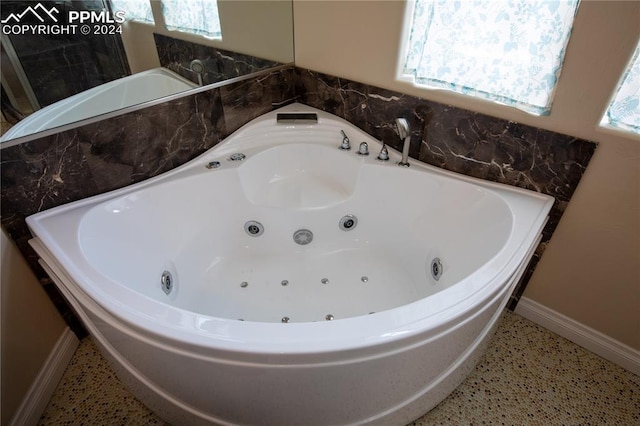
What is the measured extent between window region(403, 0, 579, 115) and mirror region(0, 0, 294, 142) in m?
0.82

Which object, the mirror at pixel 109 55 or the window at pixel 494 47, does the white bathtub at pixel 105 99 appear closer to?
the mirror at pixel 109 55

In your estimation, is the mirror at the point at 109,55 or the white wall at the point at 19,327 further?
the mirror at the point at 109,55

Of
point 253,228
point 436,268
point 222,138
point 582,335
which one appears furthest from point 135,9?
point 582,335

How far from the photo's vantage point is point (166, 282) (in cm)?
150

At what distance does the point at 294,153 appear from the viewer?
1908mm

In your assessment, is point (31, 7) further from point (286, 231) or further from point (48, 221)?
point (286, 231)

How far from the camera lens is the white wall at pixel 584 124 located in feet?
3.71

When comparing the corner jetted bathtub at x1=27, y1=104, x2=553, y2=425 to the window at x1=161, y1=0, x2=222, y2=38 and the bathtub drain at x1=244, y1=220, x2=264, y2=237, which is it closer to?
the bathtub drain at x1=244, y1=220, x2=264, y2=237

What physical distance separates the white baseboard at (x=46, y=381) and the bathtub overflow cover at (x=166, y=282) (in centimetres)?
46

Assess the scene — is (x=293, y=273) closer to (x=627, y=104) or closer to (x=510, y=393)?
(x=510, y=393)

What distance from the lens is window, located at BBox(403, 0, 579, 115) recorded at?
1.20m

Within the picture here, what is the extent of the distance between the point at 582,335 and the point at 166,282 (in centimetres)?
186

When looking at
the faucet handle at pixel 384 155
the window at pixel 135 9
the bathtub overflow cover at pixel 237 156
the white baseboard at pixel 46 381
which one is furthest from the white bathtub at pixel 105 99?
the faucet handle at pixel 384 155

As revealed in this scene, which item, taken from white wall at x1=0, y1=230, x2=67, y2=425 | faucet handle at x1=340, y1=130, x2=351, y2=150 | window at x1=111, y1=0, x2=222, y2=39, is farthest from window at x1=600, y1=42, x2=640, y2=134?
white wall at x1=0, y1=230, x2=67, y2=425
